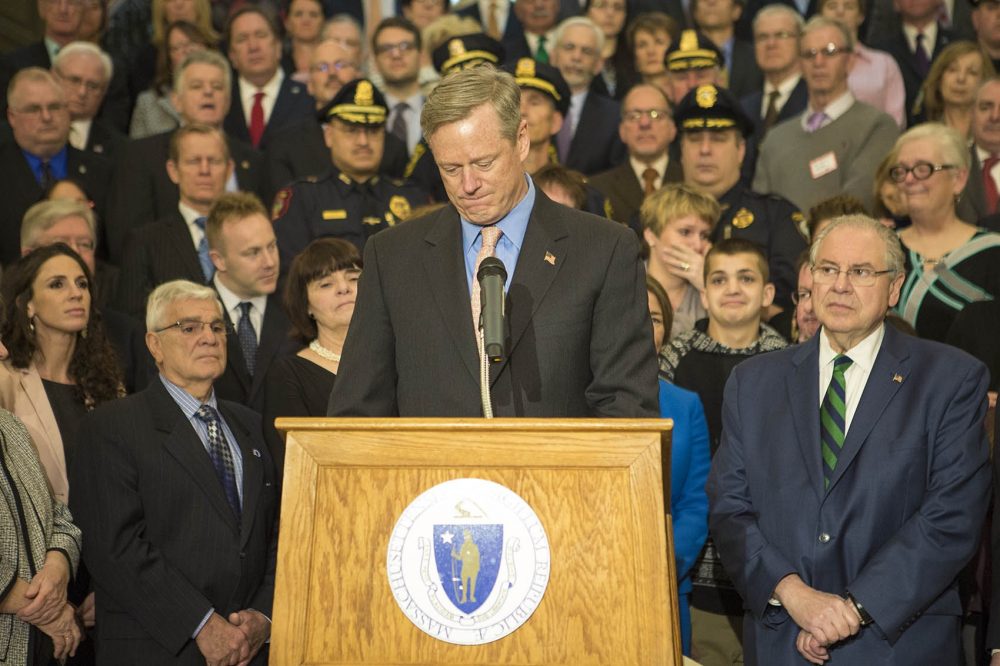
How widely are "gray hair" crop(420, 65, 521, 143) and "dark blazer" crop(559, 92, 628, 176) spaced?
4.55 m

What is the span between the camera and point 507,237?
2799mm

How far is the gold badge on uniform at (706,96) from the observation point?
6.24 meters

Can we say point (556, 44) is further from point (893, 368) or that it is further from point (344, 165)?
point (893, 368)

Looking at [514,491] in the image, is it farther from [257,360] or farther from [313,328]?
[257,360]

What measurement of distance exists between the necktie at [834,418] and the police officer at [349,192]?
2.78 metres

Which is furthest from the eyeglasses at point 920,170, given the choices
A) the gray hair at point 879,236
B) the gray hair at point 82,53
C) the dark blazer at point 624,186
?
the gray hair at point 82,53

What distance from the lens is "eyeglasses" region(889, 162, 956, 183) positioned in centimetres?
537

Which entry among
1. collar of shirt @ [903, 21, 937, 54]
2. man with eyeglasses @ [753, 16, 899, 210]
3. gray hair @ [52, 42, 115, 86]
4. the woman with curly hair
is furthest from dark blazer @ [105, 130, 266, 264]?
collar of shirt @ [903, 21, 937, 54]

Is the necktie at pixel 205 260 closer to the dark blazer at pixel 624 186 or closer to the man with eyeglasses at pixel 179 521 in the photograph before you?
the man with eyeglasses at pixel 179 521

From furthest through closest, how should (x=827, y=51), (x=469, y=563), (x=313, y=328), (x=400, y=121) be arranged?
1. (x=400, y=121)
2. (x=827, y=51)
3. (x=313, y=328)
4. (x=469, y=563)

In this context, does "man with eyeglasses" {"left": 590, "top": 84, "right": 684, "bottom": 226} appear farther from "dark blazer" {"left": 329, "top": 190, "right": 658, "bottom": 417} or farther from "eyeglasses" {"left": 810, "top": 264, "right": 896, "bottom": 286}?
"dark blazer" {"left": 329, "top": 190, "right": 658, "bottom": 417}

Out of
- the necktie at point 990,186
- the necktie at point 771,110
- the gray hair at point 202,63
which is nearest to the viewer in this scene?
the necktie at point 990,186

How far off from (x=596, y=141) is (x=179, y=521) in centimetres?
397

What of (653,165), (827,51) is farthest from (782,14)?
(653,165)
